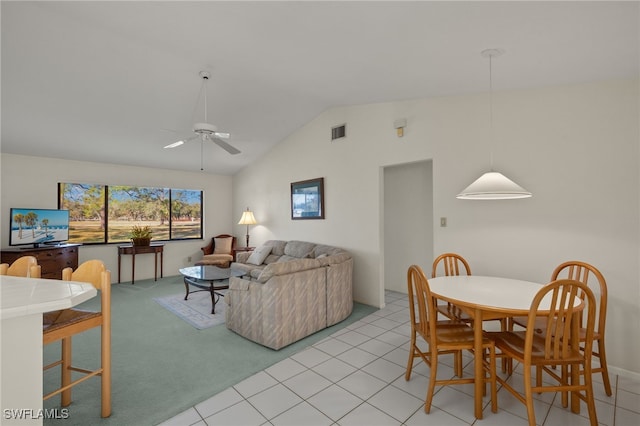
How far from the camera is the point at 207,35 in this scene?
2520 mm

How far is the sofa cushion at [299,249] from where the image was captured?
193 inches

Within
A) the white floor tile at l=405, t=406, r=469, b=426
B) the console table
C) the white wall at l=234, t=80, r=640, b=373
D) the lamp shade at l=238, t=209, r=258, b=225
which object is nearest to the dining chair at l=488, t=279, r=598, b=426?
the white floor tile at l=405, t=406, r=469, b=426

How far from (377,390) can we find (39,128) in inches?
211

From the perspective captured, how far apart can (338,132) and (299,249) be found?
2065 mm

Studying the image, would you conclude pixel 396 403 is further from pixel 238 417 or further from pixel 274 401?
pixel 238 417

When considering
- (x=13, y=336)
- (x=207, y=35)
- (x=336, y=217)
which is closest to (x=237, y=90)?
(x=207, y=35)

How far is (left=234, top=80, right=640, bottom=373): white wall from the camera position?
2.50 metres

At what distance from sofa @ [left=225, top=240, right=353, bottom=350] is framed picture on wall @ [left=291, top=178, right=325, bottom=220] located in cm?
137

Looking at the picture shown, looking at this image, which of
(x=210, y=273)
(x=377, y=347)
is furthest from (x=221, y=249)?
(x=377, y=347)

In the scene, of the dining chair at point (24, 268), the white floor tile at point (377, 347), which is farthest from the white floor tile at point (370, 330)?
the dining chair at point (24, 268)

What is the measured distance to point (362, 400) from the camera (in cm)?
217

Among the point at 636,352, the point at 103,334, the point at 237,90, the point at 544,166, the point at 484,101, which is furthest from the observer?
the point at 237,90

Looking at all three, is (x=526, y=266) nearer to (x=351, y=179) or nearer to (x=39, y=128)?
(x=351, y=179)

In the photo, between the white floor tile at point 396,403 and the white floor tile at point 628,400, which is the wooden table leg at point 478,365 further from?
the white floor tile at point 628,400
